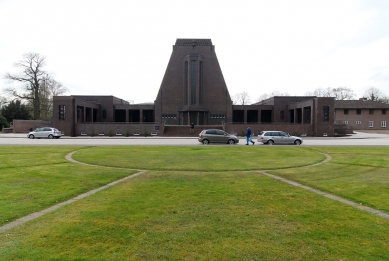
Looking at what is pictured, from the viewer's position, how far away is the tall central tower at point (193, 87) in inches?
2377

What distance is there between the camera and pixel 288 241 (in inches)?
197

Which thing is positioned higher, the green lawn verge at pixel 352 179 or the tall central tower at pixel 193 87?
the tall central tower at pixel 193 87

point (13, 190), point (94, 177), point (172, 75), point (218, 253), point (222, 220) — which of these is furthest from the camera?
point (172, 75)

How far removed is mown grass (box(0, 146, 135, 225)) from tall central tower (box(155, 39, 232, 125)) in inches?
1867

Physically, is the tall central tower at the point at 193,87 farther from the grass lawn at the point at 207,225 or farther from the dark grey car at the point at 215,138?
the grass lawn at the point at 207,225

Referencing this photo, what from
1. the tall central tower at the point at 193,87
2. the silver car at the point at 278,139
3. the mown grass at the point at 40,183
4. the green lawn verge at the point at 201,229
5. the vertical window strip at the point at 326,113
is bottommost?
the green lawn verge at the point at 201,229

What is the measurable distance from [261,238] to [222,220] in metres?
1.08

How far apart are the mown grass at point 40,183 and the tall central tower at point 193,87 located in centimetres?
4742

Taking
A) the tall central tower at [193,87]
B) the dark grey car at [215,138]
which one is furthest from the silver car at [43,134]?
the tall central tower at [193,87]

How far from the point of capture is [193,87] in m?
60.8

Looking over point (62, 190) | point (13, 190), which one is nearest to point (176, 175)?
point (62, 190)

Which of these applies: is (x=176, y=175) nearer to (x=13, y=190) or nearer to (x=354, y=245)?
(x=13, y=190)

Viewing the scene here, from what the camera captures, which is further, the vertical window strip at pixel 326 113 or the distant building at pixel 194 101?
the distant building at pixel 194 101

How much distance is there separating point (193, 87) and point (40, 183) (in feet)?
172
